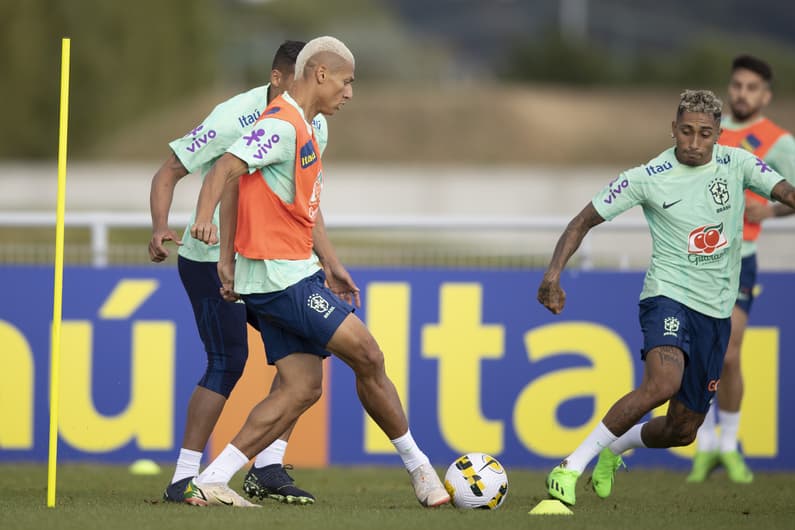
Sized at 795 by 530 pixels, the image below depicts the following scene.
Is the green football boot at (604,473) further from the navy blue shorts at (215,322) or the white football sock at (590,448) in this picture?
the navy blue shorts at (215,322)

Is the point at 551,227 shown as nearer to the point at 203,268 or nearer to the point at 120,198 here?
the point at 203,268

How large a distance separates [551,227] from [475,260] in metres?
0.57

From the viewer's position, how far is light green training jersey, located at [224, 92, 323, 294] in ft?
20.2

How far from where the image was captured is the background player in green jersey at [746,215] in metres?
8.61

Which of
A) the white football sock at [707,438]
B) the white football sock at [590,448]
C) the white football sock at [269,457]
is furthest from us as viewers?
the white football sock at [707,438]

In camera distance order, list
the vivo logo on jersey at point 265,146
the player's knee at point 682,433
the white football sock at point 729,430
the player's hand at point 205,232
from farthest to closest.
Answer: the white football sock at point 729,430
the player's knee at point 682,433
the vivo logo on jersey at point 265,146
the player's hand at point 205,232

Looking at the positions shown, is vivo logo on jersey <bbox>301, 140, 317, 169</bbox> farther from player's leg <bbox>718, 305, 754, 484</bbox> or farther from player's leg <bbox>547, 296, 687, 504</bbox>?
player's leg <bbox>718, 305, 754, 484</bbox>

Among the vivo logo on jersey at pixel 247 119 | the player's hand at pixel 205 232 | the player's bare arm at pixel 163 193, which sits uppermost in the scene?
the vivo logo on jersey at pixel 247 119

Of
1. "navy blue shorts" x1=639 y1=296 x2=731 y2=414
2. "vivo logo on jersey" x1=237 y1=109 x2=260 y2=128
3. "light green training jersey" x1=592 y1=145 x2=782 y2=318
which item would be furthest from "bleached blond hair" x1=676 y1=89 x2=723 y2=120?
"vivo logo on jersey" x1=237 y1=109 x2=260 y2=128

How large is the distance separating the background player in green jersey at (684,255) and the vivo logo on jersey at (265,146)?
1498 mm

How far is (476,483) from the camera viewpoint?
6684 millimetres

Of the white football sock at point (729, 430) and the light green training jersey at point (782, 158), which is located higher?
the light green training jersey at point (782, 158)

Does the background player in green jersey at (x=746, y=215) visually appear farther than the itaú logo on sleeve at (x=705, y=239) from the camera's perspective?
Yes

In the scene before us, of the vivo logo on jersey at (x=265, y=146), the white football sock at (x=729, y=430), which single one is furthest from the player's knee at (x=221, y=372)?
the white football sock at (x=729, y=430)
